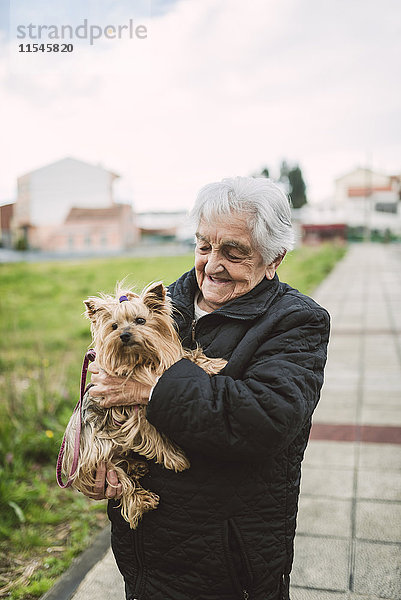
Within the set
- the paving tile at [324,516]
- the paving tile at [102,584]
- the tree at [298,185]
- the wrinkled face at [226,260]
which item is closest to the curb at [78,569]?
the paving tile at [102,584]

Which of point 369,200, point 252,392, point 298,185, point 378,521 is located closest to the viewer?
point 252,392

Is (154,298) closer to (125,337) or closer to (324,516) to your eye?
(125,337)

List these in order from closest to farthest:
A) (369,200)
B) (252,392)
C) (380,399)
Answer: (252,392) → (380,399) → (369,200)

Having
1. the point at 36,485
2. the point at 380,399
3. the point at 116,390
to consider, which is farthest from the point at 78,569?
the point at 380,399

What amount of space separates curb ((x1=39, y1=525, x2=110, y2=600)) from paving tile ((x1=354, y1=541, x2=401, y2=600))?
1533 mm

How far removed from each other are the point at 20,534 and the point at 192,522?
7.55ft

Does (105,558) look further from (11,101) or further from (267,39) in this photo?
(267,39)

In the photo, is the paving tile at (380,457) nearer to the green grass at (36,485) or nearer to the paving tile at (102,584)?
the green grass at (36,485)

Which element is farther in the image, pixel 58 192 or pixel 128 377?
pixel 58 192

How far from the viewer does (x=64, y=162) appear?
6.17m

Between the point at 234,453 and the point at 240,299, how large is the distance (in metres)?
0.57

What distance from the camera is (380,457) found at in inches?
190

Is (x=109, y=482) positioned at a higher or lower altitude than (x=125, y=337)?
lower

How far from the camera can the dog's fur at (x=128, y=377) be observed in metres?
2.07
